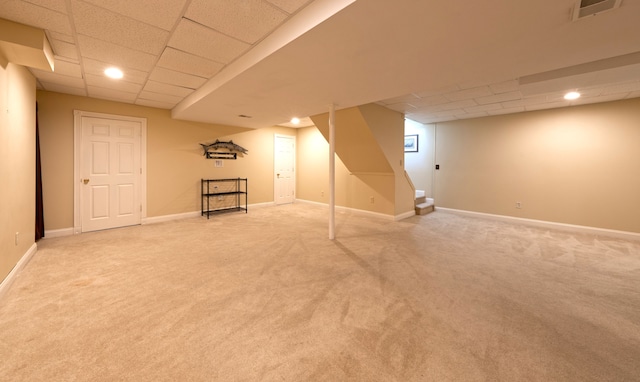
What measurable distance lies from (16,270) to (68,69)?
253cm

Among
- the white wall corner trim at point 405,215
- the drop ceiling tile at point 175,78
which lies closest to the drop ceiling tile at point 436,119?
the white wall corner trim at point 405,215

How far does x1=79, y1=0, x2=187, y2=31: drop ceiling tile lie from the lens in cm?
191

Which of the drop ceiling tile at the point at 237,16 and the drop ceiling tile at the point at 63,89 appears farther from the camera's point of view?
the drop ceiling tile at the point at 63,89

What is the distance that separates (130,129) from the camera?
4.98 metres

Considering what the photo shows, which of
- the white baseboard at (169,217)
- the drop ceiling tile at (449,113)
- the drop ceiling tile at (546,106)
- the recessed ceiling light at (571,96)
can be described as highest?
the drop ceiling tile at (449,113)

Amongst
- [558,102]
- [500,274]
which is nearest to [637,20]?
[500,274]

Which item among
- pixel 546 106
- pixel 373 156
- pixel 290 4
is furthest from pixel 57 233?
pixel 546 106

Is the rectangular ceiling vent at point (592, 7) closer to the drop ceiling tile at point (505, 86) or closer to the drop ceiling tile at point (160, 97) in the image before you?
the drop ceiling tile at point (505, 86)

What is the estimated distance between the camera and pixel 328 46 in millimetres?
2172

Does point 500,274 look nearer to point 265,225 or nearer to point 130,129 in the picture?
point 265,225

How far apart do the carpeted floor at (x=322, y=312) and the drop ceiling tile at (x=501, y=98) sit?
2.50m

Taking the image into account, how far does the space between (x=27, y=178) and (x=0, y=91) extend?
1.40m

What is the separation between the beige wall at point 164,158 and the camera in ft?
13.9

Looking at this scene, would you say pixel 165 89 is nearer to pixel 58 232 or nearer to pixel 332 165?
pixel 332 165
